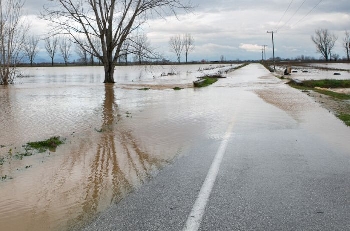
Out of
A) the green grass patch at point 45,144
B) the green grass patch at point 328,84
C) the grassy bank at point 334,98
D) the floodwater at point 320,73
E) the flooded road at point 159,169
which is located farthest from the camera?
the floodwater at point 320,73

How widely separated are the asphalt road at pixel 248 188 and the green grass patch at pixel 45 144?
2.83 meters

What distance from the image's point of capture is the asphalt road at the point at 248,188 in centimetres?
416

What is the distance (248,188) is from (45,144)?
15.7 feet

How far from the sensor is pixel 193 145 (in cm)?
820

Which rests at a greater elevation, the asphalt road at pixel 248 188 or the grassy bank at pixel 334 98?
the grassy bank at pixel 334 98

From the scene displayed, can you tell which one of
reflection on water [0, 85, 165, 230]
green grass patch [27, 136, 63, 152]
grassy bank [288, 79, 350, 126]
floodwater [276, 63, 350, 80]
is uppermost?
floodwater [276, 63, 350, 80]

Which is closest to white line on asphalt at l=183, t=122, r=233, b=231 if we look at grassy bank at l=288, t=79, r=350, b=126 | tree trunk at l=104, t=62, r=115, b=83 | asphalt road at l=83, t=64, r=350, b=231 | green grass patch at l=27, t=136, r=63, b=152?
asphalt road at l=83, t=64, r=350, b=231

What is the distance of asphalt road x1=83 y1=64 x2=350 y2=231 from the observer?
13.6ft

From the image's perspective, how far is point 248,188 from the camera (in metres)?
5.22

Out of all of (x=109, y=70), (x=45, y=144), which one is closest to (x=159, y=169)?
(x=45, y=144)

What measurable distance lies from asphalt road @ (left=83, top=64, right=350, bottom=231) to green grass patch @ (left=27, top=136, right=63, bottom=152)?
9.30 ft

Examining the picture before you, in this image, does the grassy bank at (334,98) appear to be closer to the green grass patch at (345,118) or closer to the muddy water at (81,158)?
the green grass patch at (345,118)

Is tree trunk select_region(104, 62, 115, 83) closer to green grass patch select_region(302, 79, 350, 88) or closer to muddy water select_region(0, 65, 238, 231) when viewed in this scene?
green grass patch select_region(302, 79, 350, 88)

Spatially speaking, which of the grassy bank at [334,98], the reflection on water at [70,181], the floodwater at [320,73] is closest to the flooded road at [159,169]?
the reflection on water at [70,181]
